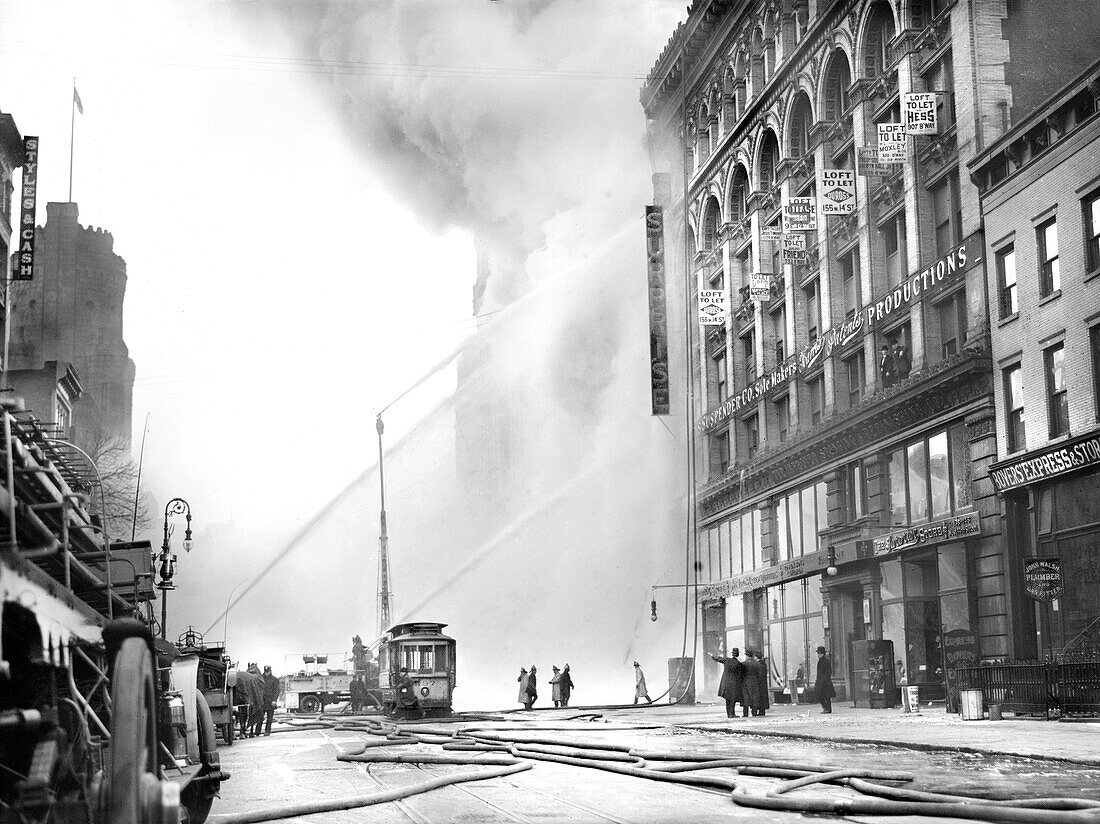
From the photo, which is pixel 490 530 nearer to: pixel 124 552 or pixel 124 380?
pixel 124 380

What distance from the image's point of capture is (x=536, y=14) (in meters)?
71.3

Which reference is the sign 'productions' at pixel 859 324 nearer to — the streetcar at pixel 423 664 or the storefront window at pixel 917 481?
the storefront window at pixel 917 481

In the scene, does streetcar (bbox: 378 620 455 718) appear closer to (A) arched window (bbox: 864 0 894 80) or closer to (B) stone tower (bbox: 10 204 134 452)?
(A) arched window (bbox: 864 0 894 80)

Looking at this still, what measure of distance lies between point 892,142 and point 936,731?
20272mm

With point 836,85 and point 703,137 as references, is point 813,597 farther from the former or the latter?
point 703,137

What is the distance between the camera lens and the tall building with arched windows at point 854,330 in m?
36.4

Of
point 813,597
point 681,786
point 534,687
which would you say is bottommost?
point 534,687

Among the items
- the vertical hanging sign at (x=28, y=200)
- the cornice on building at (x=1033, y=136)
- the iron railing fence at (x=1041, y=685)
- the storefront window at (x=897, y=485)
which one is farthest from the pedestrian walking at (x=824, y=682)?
the vertical hanging sign at (x=28, y=200)

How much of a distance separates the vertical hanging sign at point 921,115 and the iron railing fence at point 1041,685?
53.6 ft

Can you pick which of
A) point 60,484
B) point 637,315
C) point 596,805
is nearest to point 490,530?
point 637,315

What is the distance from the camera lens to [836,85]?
4638 cm

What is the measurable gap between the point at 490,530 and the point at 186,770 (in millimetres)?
81239

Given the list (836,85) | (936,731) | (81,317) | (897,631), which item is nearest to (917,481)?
(897,631)

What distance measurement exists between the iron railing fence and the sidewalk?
0.37 meters
